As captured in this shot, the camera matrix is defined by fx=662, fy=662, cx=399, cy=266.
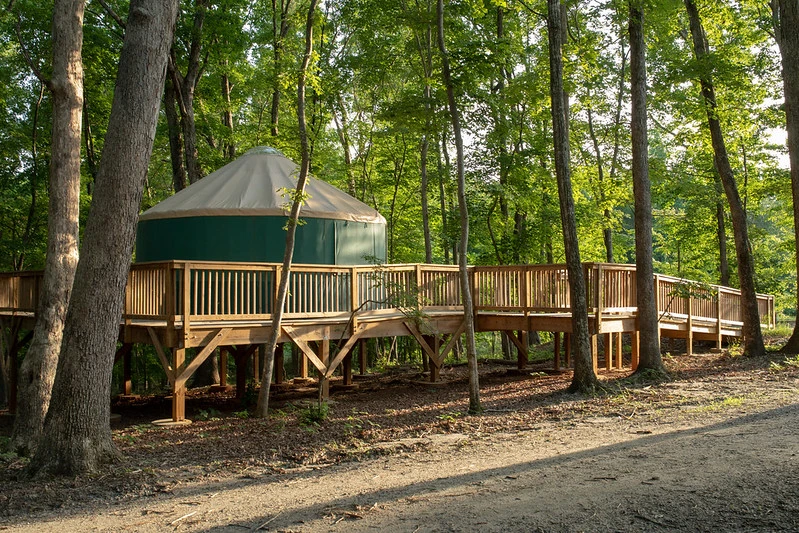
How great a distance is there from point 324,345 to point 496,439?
12.9ft

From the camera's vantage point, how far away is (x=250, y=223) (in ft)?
37.1

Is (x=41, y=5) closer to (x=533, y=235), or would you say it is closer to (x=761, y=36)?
(x=533, y=235)

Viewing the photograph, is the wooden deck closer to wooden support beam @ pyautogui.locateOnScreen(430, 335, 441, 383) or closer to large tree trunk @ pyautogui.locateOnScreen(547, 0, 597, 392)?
wooden support beam @ pyautogui.locateOnScreen(430, 335, 441, 383)

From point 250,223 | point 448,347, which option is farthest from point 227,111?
point 448,347

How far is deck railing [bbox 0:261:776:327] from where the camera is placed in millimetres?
8781

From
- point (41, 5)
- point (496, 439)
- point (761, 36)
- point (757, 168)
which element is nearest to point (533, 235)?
point (761, 36)

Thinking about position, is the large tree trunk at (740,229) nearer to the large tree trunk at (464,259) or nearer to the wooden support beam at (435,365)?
the wooden support beam at (435,365)

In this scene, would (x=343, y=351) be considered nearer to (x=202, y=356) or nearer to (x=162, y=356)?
(x=202, y=356)

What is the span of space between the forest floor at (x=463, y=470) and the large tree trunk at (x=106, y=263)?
0.35 metres

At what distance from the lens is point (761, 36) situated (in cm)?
1408

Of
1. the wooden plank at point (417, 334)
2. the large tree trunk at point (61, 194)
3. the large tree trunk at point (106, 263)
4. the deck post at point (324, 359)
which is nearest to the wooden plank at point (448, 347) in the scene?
the wooden plank at point (417, 334)

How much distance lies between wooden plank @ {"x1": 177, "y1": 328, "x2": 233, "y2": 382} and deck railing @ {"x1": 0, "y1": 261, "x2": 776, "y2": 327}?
21 cm

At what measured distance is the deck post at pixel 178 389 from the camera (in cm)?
843

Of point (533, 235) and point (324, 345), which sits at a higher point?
point (533, 235)
